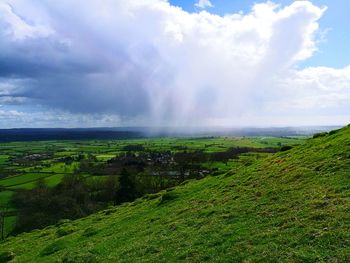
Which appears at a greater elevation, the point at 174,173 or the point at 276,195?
the point at 276,195

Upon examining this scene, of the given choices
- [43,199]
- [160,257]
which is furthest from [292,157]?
[43,199]

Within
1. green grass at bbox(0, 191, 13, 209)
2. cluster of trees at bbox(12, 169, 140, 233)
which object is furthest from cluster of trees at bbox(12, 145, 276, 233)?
green grass at bbox(0, 191, 13, 209)

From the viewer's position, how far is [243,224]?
19.7 m

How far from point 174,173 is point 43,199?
130 ft

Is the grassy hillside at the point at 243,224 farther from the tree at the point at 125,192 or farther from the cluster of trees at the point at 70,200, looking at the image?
the cluster of trees at the point at 70,200

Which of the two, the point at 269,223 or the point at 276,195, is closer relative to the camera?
the point at 269,223

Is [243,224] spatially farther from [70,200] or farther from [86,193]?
[86,193]

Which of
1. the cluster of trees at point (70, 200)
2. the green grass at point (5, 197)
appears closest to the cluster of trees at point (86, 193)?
the cluster of trees at point (70, 200)

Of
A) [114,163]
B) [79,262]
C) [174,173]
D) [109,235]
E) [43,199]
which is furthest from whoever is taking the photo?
[114,163]

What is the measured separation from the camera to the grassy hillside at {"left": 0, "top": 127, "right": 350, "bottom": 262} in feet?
51.8

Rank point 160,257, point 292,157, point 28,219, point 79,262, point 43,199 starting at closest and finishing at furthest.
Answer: point 160,257 → point 79,262 → point 292,157 → point 28,219 → point 43,199

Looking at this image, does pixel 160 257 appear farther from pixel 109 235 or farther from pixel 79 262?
pixel 109 235

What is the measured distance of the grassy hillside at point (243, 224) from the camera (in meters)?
15.8

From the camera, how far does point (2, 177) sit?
141750mm
